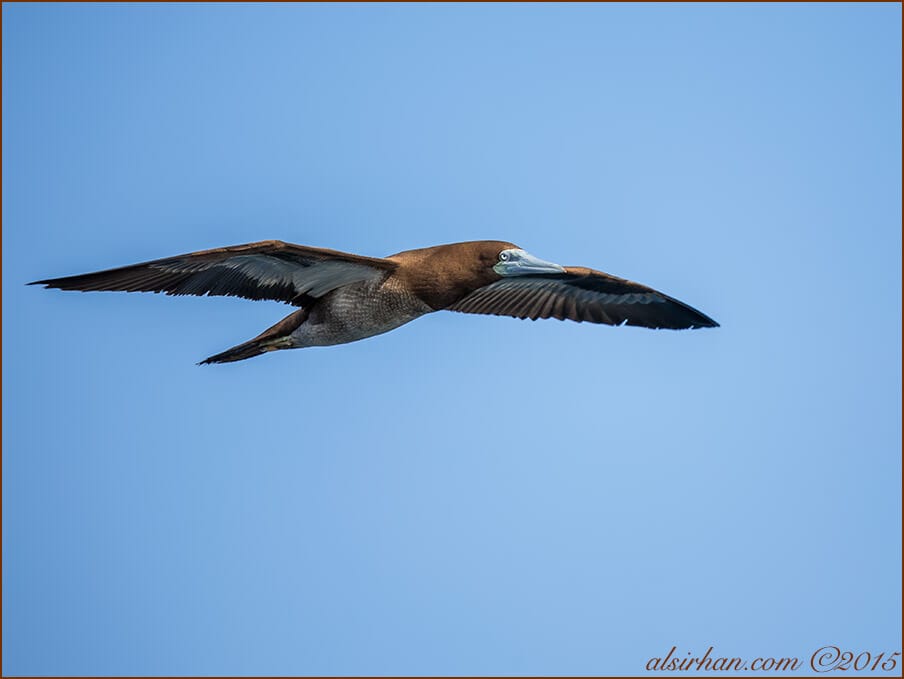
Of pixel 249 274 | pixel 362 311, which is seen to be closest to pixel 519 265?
pixel 362 311

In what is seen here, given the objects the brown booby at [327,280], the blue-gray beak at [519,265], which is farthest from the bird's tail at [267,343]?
the blue-gray beak at [519,265]

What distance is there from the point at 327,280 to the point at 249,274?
0.79 m

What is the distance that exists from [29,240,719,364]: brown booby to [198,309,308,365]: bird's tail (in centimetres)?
1

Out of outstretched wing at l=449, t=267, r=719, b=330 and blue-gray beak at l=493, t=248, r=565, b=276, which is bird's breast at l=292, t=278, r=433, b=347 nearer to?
blue-gray beak at l=493, t=248, r=565, b=276

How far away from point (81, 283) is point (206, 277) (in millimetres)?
1342

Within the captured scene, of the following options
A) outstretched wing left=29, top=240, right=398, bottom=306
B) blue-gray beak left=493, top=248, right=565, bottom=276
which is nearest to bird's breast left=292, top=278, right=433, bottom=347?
outstretched wing left=29, top=240, right=398, bottom=306

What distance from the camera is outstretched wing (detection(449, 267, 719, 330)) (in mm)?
15352

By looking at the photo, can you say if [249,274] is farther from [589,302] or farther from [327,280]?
[589,302]

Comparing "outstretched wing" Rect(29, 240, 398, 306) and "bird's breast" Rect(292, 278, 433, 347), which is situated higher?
"outstretched wing" Rect(29, 240, 398, 306)

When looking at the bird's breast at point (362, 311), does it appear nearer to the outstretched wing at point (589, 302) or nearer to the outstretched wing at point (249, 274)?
the outstretched wing at point (249, 274)

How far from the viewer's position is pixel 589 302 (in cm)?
1575

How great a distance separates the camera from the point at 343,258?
1283 cm

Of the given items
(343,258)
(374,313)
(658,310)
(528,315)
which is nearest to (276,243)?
(343,258)

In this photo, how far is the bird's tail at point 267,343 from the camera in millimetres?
14102
